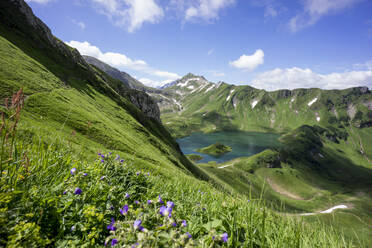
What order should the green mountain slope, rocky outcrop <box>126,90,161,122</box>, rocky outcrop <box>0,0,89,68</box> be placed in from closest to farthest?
1. the green mountain slope
2. rocky outcrop <box>0,0,89,68</box>
3. rocky outcrop <box>126,90,161,122</box>

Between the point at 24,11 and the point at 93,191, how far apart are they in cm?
8938

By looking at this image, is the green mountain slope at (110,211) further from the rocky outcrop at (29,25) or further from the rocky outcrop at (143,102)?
the rocky outcrop at (143,102)

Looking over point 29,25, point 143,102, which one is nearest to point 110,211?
point 29,25

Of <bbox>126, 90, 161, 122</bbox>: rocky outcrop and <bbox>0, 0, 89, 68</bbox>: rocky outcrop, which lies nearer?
<bbox>0, 0, 89, 68</bbox>: rocky outcrop

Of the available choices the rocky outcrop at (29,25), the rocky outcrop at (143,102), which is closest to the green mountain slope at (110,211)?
the rocky outcrop at (29,25)

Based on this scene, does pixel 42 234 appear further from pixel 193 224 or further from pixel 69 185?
pixel 193 224

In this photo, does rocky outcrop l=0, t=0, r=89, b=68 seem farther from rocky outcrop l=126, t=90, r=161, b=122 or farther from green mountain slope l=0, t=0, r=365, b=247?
green mountain slope l=0, t=0, r=365, b=247

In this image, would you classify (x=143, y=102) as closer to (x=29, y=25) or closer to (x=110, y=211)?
(x=29, y=25)

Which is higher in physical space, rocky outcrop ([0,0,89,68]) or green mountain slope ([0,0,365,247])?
rocky outcrop ([0,0,89,68])

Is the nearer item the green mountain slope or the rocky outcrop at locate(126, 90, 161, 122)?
the green mountain slope

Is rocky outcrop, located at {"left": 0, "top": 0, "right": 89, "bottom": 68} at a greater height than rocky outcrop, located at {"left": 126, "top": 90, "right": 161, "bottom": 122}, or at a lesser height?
greater

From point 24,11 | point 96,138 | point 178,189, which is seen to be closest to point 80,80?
point 24,11

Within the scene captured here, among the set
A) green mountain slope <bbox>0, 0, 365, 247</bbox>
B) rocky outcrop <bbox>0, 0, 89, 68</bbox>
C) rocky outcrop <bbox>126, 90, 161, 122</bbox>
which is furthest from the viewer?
rocky outcrop <bbox>126, 90, 161, 122</bbox>

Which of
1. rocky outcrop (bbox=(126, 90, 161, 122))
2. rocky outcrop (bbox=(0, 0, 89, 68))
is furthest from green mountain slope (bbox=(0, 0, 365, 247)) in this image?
rocky outcrop (bbox=(126, 90, 161, 122))
